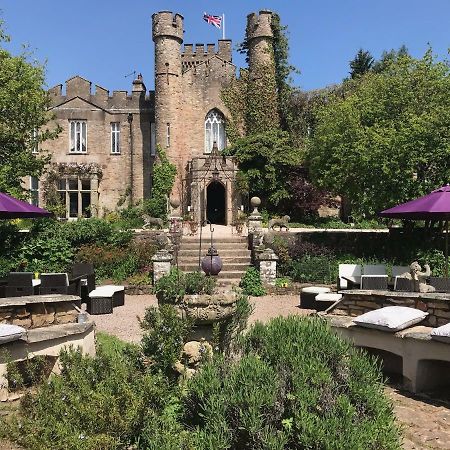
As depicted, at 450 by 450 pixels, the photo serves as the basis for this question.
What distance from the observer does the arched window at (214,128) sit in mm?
28797

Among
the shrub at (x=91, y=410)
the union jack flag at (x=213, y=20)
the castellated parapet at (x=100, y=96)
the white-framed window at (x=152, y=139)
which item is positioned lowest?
the shrub at (x=91, y=410)

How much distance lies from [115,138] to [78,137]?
246 cm

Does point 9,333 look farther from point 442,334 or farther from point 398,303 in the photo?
point 398,303

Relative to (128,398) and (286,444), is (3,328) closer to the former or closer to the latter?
(128,398)

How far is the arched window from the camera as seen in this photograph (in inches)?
1134

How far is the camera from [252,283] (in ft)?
42.5

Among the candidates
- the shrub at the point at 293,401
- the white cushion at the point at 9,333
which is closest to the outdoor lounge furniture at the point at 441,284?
the shrub at the point at 293,401

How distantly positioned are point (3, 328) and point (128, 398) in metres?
2.46

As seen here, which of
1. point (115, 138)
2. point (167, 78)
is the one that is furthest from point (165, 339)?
point (115, 138)

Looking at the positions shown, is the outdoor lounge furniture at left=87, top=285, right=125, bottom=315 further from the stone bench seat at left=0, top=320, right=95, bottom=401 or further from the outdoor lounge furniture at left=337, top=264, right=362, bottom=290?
the outdoor lounge furniture at left=337, top=264, right=362, bottom=290

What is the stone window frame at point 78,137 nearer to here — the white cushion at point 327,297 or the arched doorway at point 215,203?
the arched doorway at point 215,203

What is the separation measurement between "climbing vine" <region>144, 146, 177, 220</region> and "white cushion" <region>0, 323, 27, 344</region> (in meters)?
21.5

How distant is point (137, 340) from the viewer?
25.2ft

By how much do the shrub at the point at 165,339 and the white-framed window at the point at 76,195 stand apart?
80.5ft
